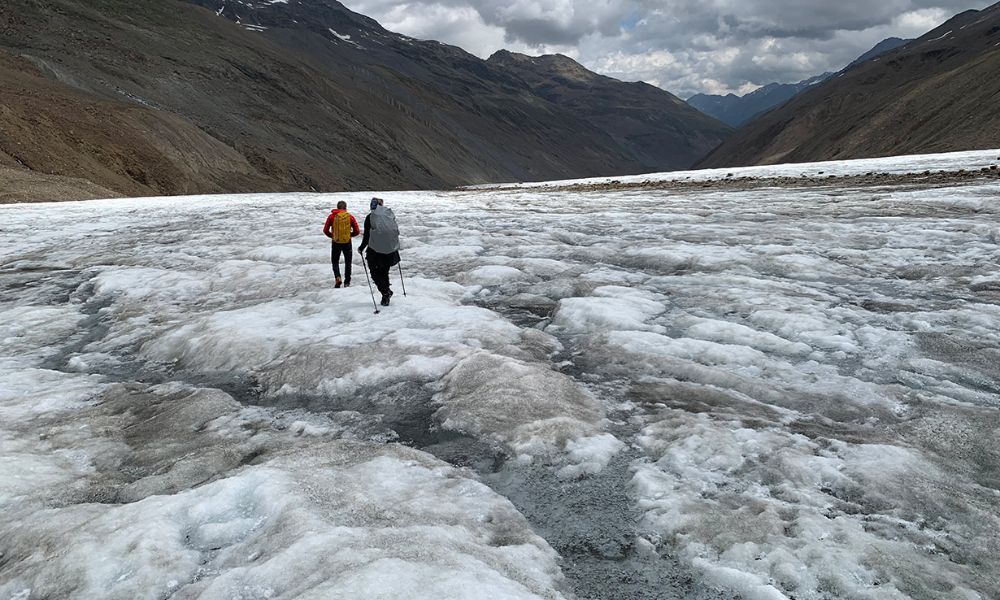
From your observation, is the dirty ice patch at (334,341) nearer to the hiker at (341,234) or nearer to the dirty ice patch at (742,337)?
the hiker at (341,234)

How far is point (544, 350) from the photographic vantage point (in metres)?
8.81

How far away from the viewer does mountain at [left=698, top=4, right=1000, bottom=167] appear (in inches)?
3647

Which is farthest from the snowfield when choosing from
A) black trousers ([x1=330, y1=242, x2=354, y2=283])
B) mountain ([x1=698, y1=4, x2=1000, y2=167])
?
mountain ([x1=698, y1=4, x2=1000, y2=167])

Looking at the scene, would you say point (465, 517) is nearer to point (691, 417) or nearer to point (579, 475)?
point (579, 475)

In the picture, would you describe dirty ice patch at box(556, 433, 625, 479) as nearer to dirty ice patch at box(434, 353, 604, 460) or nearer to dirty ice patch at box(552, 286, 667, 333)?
dirty ice patch at box(434, 353, 604, 460)

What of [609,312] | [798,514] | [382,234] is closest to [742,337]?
[609,312]

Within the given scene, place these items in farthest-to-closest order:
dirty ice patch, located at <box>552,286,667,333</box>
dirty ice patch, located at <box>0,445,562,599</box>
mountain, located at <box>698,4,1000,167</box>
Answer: mountain, located at <box>698,4,1000,167</box>, dirty ice patch, located at <box>552,286,667,333</box>, dirty ice patch, located at <box>0,445,562,599</box>

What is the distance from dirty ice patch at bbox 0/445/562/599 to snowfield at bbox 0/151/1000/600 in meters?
0.02

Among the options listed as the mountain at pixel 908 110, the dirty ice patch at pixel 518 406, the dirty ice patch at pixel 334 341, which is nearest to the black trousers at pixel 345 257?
the dirty ice patch at pixel 334 341

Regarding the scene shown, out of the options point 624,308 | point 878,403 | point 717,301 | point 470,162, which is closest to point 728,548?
point 878,403

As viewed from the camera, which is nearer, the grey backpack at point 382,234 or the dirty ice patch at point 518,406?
the dirty ice patch at point 518,406

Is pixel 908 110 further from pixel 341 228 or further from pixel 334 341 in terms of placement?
pixel 334 341

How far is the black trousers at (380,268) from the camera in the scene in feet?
35.4

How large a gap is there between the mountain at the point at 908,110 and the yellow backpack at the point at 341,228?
326 ft
